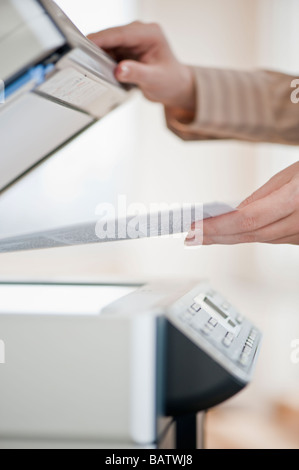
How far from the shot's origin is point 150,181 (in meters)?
2.53

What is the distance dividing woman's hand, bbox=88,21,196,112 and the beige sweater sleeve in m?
0.06

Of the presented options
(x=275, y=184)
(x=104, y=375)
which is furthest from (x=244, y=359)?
(x=275, y=184)

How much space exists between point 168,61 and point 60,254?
45.7 inches

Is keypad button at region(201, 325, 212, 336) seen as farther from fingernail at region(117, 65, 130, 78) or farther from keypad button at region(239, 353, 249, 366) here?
fingernail at region(117, 65, 130, 78)

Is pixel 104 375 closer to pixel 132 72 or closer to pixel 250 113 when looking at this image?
pixel 132 72

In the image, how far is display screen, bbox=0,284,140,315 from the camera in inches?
20.2

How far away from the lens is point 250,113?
1146mm

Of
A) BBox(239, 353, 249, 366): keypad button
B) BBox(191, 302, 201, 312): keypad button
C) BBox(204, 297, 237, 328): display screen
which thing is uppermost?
BBox(191, 302, 201, 312): keypad button

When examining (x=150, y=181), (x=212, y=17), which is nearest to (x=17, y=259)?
(x=150, y=181)

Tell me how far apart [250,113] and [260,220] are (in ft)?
1.88

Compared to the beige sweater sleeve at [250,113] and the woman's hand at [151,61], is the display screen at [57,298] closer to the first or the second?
the woman's hand at [151,61]

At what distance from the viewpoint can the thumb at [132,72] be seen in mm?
788

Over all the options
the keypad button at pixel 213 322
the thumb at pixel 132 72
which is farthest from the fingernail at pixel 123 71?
the keypad button at pixel 213 322

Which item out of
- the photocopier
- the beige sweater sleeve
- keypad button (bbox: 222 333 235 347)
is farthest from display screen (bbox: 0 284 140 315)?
the beige sweater sleeve
